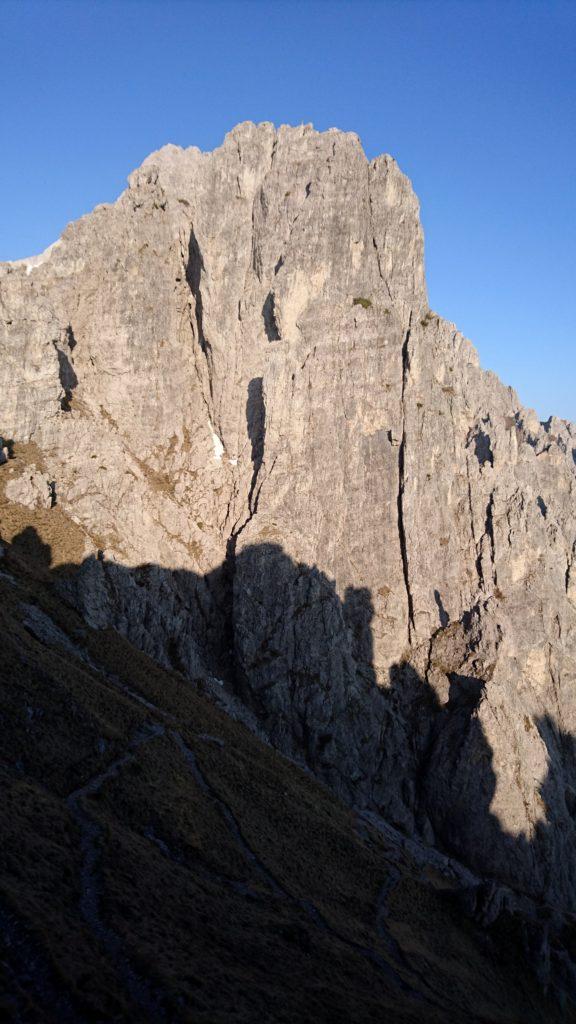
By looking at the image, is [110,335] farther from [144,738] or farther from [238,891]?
[238,891]

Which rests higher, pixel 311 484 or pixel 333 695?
pixel 311 484

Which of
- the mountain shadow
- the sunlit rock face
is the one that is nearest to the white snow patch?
the sunlit rock face

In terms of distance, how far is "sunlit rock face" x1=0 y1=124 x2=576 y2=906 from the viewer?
73.0 metres

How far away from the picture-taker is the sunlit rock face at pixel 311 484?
73.0 metres

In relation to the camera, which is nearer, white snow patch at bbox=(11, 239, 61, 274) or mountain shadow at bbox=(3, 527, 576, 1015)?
mountain shadow at bbox=(3, 527, 576, 1015)

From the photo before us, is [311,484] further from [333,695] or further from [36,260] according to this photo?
[36,260]

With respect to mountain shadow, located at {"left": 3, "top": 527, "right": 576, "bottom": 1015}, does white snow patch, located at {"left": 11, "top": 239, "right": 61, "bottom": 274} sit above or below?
above

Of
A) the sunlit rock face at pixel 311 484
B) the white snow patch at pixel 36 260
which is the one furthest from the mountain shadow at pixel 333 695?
the white snow patch at pixel 36 260

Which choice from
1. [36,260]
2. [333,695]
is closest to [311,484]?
[333,695]

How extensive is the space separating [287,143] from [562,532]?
79131mm

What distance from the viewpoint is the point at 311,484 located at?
87.4 meters

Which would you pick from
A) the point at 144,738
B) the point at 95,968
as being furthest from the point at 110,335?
the point at 95,968

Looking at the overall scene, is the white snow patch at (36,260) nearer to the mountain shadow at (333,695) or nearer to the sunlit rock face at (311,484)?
the sunlit rock face at (311,484)

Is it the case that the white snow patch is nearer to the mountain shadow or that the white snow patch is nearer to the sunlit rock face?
the sunlit rock face
